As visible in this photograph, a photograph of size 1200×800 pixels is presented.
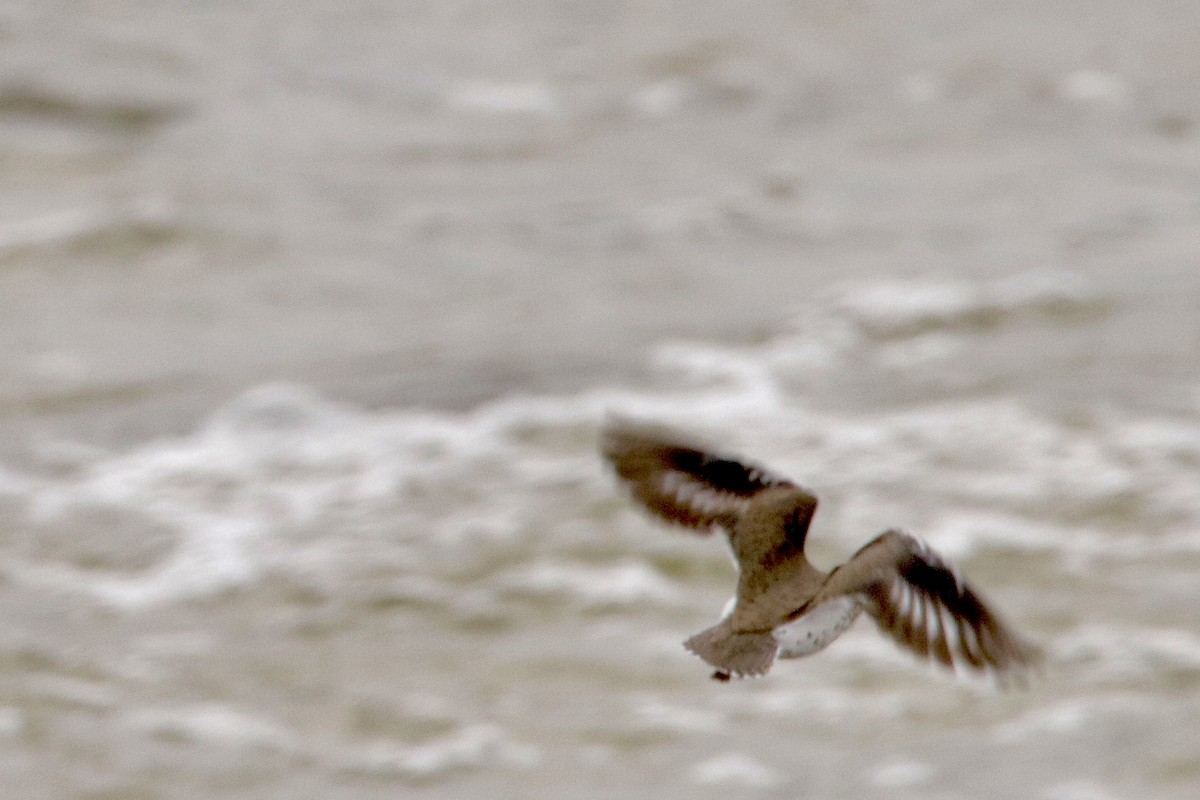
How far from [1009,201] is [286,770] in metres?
4.48

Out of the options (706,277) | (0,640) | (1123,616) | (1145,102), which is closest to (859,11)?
(1145,102)

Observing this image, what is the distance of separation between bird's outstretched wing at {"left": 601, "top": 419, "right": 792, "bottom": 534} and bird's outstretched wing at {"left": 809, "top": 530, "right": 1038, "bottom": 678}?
1.00 feet

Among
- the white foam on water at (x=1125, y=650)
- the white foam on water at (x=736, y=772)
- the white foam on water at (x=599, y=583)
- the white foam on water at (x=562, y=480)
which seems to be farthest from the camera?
the white foam on water at (x=562, y=480)

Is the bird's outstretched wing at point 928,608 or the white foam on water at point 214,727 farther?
the white foam on water at point 214,727

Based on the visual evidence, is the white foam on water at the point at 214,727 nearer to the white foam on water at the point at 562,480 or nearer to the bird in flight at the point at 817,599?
the white foam on water at the point at 562,480

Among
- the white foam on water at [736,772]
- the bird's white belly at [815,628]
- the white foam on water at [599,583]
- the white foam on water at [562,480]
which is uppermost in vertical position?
the white foam on water at [562,480]

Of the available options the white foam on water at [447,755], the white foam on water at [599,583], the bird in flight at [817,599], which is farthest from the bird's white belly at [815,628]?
the white foam on water at [599,583]

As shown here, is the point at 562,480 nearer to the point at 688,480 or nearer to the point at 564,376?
the point at 564,376

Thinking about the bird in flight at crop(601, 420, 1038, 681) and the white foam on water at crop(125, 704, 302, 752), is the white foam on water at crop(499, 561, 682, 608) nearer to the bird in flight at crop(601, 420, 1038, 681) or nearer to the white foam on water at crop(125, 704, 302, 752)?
the white foam on water at crop(125, 704, 302, 752)

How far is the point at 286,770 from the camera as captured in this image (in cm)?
612

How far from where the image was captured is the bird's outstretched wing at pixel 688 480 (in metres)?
3.57

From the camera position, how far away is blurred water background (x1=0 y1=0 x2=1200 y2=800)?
248 inches

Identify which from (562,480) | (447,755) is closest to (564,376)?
(562,480)

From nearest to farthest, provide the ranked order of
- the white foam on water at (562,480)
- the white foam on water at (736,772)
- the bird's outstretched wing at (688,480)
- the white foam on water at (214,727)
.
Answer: the bird's outstretched wing at (688,480) < the white foam on water at (736,772) < the white foam on water at (214,727) < the white foam on water at (562,480)
